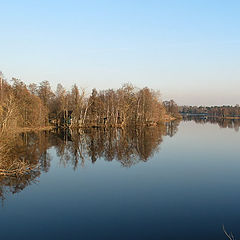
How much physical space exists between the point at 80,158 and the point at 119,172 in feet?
20.1

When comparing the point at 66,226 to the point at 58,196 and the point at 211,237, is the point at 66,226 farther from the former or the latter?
the point at 211,237

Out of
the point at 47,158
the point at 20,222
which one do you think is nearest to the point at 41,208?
the point at 20,222

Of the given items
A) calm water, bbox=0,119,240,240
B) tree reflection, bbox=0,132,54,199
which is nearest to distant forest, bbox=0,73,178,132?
tree reflection, bbox=0,132,54,199

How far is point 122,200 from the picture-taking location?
11.6 metres

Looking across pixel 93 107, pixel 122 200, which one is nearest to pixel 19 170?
pixel 122 200

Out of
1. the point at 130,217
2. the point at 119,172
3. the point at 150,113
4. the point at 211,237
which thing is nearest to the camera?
the point at 211,237

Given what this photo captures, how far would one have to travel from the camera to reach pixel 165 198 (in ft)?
38.9

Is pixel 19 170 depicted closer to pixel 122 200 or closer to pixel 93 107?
pixel 122 200

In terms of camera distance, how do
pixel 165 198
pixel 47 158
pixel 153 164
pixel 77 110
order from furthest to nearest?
1. pixel 77 110
2. pixel 47 158
3. pixel 153 164
4. pixel 165 198

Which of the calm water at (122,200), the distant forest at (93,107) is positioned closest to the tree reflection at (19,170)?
the calm water at (122,200)

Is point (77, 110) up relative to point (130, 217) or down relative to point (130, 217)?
up

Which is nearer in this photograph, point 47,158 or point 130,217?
point 130,217

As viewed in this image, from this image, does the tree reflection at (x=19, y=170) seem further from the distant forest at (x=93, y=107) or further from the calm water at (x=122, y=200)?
the distant forest at (x=93, y=107)

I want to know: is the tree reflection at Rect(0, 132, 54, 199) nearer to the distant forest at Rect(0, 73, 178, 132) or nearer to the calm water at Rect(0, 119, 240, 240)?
the calm water at Rect(0, 119, 240, 240)
